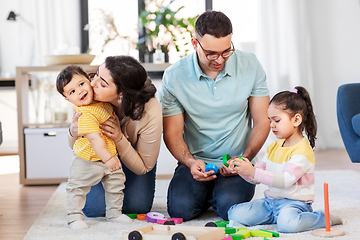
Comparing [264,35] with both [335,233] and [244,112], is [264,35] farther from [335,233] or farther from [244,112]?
[335,233]

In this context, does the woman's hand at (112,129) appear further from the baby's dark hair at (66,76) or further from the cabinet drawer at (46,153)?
the cabinet drawer at (46,153)

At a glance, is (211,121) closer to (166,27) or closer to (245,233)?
(245,233)

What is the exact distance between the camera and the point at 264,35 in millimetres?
4012

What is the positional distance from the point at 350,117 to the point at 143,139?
120 cm

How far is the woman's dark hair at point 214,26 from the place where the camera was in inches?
62.6

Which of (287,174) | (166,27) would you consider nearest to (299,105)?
(287,174)

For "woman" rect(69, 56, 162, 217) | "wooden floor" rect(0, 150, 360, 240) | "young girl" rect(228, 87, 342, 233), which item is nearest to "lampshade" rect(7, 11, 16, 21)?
"wooden floor" rect(0, 150, 360, 240)

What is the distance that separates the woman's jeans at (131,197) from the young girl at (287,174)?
414 millimetres

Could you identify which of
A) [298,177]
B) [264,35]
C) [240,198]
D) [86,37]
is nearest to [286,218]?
[298,177]

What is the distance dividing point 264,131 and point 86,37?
278 cm

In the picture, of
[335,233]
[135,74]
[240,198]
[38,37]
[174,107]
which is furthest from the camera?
[38,37]

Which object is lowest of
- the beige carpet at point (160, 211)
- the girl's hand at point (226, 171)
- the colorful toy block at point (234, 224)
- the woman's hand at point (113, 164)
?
the beige carpet at point (160, 211)

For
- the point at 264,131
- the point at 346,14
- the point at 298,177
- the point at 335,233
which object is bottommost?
the point at 335,233

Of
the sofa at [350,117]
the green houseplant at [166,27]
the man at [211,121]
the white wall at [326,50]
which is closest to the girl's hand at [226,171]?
the man at [211,121]
